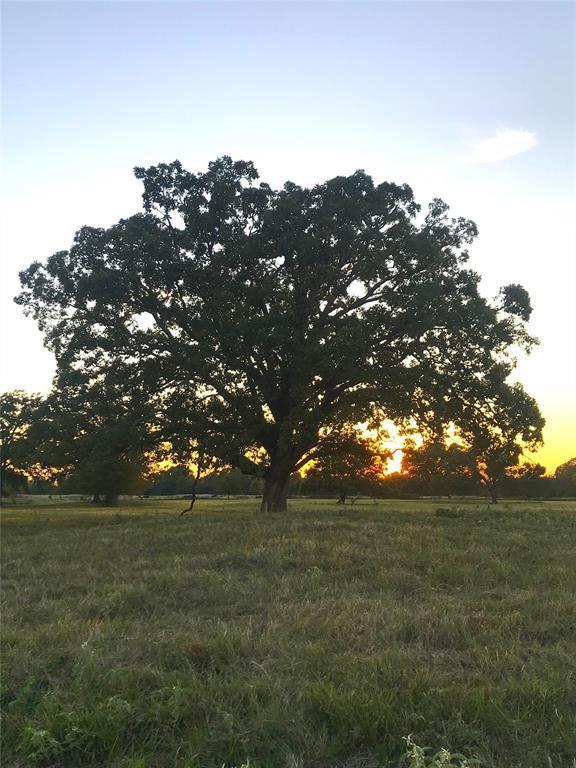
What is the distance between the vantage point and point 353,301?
2708 cm

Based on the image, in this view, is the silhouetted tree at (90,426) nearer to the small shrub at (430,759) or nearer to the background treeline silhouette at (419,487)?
the small shrub at (430,759)

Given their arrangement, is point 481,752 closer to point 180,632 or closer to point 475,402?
point 180,632

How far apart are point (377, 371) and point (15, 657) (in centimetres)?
2064

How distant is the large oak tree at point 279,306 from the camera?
2489cm

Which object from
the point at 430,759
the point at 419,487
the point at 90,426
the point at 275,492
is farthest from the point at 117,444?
the point at 419,487

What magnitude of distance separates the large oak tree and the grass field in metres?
15.5

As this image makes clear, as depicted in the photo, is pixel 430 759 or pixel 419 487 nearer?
pixel 430 759

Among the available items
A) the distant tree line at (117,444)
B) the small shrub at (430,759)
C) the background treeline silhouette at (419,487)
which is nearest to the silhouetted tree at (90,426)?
the distant tree line at (117,444)

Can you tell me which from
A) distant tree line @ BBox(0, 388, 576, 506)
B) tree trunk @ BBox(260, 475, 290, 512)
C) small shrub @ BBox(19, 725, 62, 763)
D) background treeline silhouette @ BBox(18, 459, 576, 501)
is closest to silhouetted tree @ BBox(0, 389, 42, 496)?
distant tree line @ BBox(0, 388, 576, 506)

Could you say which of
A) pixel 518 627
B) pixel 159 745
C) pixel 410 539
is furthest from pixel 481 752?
pixel 410 539

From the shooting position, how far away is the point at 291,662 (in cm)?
508

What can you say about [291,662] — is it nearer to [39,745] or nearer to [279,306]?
[39,745]

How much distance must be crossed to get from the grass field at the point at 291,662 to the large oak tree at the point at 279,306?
610 inches

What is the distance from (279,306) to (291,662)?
67.4 ft
